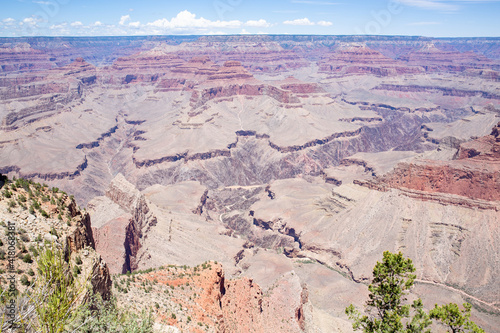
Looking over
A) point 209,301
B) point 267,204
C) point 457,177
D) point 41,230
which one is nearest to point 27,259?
point 41,230

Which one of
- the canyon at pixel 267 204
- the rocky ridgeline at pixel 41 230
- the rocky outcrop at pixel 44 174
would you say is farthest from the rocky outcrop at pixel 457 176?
the rocky outcrop at pixel 44 174

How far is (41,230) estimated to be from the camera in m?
16.7

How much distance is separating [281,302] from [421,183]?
4545cm

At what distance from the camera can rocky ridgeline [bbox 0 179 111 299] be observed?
48.7 feet

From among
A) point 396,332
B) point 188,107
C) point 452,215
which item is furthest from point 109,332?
point 188,107

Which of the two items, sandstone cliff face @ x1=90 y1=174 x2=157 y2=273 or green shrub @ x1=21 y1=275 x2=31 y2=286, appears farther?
sandstone cliff face @ x1=90 y1=174 x2=157 y2=273

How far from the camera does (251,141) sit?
506ft

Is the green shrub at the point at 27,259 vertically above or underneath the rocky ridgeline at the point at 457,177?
above

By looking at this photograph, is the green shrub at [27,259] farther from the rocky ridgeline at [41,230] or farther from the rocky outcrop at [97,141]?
the rocky outcrop at [97,141]

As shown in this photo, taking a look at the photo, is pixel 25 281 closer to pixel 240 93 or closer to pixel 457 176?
pixel 457 176

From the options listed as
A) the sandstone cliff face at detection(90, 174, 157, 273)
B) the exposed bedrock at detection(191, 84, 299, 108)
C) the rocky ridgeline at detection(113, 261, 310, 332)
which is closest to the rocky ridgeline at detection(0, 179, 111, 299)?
the rocky ridgeline at detection(113, 261, 310, 332)

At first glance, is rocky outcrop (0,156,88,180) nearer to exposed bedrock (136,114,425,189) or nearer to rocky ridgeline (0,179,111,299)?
exposed bedrock (136,114,425,189)

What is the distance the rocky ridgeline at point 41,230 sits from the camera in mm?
14836

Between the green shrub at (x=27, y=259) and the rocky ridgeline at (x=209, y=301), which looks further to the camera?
the rocky ridgeline at (x=209, y=301)
